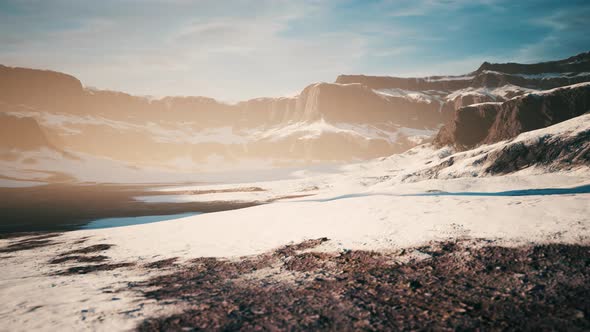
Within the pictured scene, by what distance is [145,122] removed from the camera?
176000 mm

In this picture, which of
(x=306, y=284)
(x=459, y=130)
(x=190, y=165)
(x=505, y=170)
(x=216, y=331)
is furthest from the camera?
(x=190, y=165)

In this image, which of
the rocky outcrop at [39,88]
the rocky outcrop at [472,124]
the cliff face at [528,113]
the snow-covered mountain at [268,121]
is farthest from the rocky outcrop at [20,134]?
the cliff face at [528,113]

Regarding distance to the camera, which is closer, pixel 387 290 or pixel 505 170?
pixel 387 290

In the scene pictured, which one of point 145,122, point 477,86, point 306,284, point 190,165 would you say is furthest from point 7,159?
point 477,86

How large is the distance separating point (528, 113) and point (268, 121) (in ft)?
549

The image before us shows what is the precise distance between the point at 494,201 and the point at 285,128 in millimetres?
A: 160630

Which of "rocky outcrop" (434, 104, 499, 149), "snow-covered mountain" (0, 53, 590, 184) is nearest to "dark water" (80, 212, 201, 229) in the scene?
"rocky outcrop" (434, 104, 499, 149)

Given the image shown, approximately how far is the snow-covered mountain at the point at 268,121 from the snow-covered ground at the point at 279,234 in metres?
107

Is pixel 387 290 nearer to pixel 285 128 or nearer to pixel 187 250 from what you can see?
pixel 187 250

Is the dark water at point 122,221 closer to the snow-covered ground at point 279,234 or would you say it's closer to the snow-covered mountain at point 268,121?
the snow-covered ground at point 279,234

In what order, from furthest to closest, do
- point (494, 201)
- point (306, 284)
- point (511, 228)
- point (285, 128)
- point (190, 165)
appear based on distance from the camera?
point (285, 128) → point (190, 165) → point (494, 201) → point (511, 228) → point (306, 284)

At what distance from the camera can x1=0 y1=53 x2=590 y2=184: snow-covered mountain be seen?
424ft

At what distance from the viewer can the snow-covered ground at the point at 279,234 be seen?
6.28m

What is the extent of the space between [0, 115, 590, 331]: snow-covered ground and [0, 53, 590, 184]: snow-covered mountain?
107 meters
